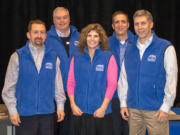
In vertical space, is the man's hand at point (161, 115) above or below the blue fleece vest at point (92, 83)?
below

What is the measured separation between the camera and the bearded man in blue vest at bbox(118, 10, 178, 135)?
2.34 m

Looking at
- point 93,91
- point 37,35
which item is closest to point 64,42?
point 37,35

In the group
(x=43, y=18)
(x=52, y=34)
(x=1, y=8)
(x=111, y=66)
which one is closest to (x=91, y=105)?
(x=111, y=66)

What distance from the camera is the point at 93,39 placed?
2.47 metres

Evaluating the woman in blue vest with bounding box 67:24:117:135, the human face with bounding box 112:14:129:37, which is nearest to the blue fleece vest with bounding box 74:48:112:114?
the woman in blue vest with bounding box 67:24:117:135

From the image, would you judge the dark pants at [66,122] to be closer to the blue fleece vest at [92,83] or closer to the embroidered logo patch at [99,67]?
the blue fleece vest at [92,83]

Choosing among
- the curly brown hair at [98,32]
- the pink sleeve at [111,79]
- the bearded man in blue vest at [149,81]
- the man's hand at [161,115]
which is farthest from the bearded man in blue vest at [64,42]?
the man's hand at [161,115]

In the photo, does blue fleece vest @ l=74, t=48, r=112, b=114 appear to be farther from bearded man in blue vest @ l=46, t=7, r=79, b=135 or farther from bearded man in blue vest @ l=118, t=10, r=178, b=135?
bearded man in blue vest @ l=46, t=7, r=79, b=135

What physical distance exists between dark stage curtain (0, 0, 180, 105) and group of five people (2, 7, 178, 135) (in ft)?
5.45

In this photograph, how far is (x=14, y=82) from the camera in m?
→ 2.50

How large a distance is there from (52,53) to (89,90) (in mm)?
609

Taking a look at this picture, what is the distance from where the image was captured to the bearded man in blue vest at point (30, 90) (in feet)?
8.12

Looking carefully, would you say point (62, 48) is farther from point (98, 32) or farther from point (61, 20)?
point (98, 32)

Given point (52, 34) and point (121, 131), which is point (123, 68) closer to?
point (121, 131)
